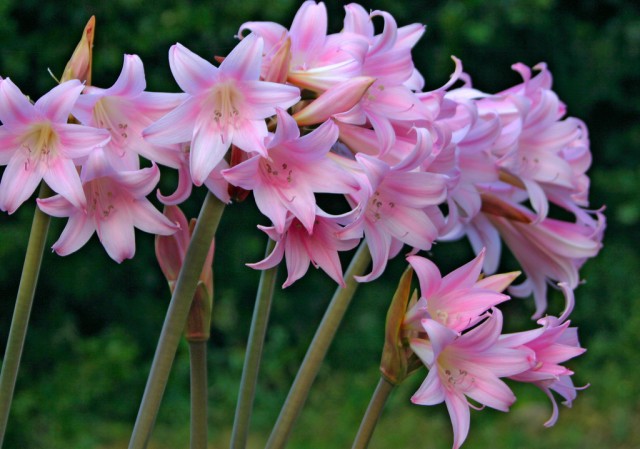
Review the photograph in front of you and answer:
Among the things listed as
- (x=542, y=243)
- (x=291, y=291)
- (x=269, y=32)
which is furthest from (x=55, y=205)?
(x=291, y=291)

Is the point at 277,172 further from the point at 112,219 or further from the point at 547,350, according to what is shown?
the point at 547,350

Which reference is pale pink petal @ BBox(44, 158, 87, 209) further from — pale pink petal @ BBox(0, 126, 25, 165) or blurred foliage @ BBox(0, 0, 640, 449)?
blurred foliage @ BBox(0, 0, 640, 449)

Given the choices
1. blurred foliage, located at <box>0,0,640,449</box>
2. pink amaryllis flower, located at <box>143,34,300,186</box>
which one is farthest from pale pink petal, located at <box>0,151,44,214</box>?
blurred foliage, located at <box>0,0,640,449</box>

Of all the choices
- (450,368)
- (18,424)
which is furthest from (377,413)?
(18,424)

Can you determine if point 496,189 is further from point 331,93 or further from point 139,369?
point 139,369

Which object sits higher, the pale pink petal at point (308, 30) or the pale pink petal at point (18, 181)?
the pale pink petal at point (308, 30)

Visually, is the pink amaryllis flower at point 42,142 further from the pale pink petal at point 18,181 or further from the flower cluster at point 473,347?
the flower cluster at point 473,347

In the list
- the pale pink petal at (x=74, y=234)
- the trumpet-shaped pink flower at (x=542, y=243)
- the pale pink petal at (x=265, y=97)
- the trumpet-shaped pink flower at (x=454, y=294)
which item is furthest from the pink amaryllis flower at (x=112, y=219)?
the trumpet-shaped pink flower at (x=542, y=243)
